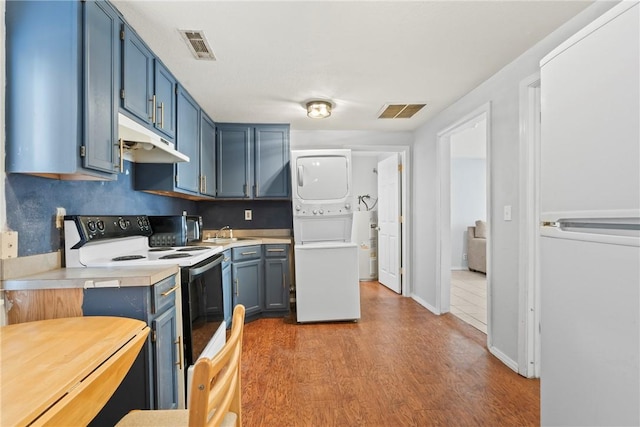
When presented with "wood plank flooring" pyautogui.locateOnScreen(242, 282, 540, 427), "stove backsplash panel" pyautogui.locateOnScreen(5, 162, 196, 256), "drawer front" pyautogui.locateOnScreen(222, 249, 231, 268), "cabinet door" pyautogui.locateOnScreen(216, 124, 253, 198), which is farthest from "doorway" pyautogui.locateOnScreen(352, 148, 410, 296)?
"stove backsplash panel" pyautogui.locateOnScreen(5, 162, 196, 256)

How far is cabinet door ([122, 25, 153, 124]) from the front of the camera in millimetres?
1723

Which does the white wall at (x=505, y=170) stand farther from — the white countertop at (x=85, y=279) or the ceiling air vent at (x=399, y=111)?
the white countertop at (x=85, y=279)

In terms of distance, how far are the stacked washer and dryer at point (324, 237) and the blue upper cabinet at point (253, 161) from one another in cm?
35

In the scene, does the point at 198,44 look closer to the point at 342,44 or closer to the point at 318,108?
the point at 342,44

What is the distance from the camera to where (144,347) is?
1.37 meters

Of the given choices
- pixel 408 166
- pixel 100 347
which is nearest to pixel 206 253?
pixel 100 347

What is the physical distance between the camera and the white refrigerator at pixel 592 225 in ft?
2.89

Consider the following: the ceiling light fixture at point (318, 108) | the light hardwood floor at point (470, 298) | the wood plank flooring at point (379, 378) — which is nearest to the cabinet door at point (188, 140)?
the ceiling light fixture at point (318, 108)

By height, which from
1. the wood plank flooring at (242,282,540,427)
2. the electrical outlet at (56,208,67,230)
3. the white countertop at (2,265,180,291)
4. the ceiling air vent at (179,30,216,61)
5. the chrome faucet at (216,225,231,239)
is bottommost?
the wood plank flooring at (242,282,540,427)

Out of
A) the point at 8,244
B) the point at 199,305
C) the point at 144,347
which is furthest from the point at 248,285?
the point at 8,244

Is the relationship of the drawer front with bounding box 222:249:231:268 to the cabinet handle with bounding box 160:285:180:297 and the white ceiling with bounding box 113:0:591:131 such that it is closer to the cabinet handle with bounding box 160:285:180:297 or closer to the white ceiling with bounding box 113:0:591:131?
the cabinet handle with bounding box 160:285:180:297

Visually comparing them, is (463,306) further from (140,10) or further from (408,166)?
(140,10)

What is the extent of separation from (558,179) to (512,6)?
1.12m

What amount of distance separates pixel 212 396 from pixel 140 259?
1.38 metres
